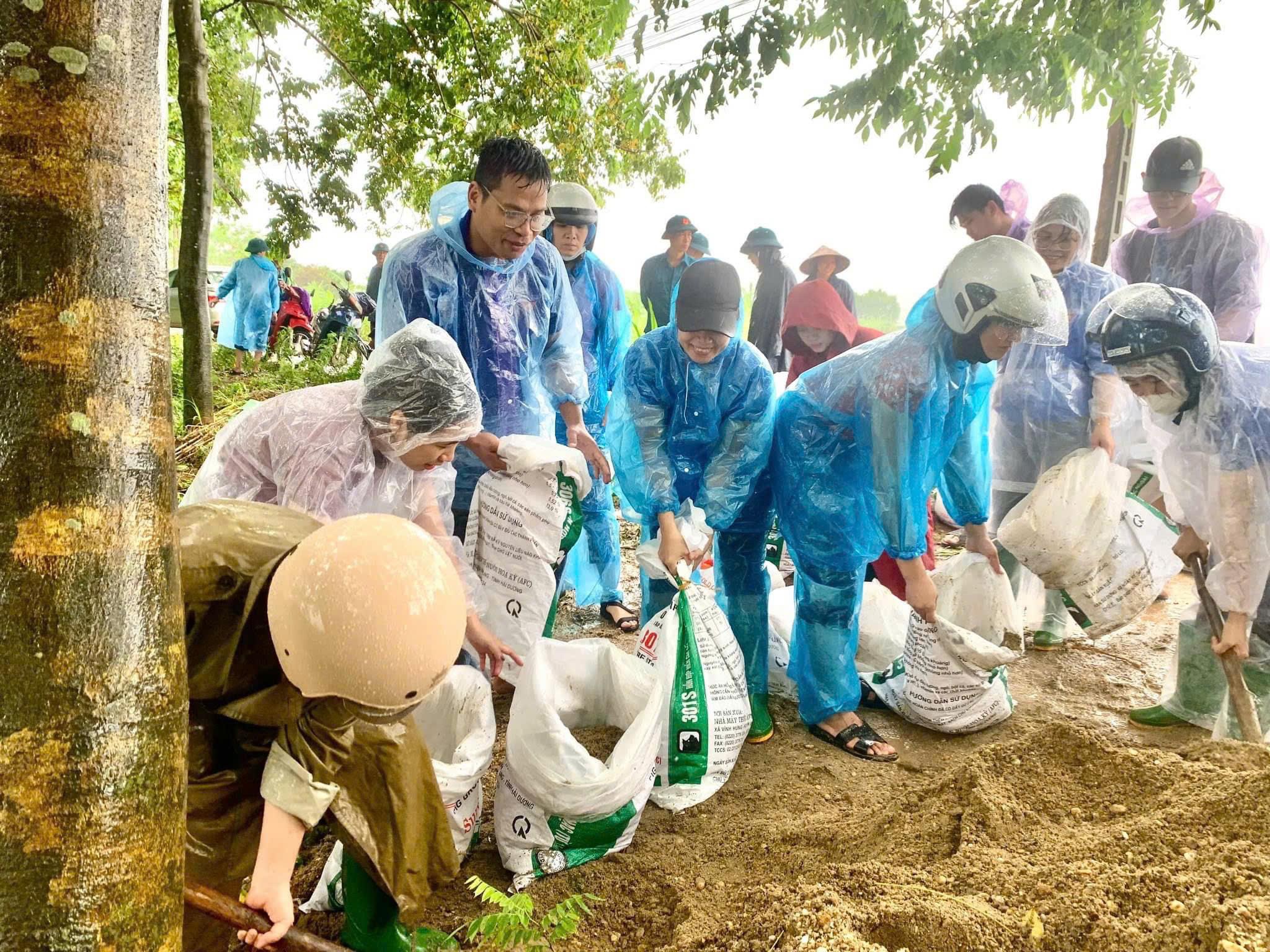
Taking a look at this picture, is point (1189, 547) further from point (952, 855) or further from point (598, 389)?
point (598, 389)

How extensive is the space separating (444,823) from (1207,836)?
58.4 inches

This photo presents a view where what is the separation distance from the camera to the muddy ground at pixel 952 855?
142 centimetres

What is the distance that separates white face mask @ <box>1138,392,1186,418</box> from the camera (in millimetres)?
2361

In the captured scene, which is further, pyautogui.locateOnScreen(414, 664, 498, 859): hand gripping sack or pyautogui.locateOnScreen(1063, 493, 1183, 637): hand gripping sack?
pyautogui.locateOnScreen(1063, 493, 1183, 637): hand gripping sack

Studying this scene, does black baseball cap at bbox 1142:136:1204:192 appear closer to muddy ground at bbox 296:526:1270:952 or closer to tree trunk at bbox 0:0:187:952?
muddy ground at bbox 296:526:1270:952

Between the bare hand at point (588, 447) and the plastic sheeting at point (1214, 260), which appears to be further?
the plastic sheeting at point (1214, 260)

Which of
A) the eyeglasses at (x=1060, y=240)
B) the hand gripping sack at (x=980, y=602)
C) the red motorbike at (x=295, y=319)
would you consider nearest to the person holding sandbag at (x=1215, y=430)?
the hand gripping sack at (x=980, y=602)

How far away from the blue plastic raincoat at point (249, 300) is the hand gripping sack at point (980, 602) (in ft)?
31.2

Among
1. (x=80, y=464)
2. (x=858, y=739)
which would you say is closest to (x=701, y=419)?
(x=858, y=739)

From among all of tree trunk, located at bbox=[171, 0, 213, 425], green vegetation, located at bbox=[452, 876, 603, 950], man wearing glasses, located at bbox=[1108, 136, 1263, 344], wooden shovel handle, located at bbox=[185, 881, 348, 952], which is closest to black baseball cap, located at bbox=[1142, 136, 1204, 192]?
man wearing glasses, located at bbox=[1108, 136, 1263, 344]

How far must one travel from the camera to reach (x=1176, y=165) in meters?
3.30

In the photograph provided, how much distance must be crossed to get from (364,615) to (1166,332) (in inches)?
88.3

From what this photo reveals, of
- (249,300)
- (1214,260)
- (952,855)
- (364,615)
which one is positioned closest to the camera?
(364,615)

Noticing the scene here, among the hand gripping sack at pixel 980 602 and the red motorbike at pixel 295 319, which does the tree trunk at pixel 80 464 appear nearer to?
the hand gripping sack at pixel 980 602
